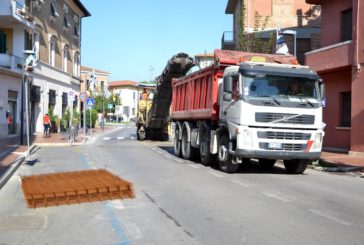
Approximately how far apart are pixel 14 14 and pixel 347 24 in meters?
19.5

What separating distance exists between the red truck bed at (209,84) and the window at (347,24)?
8269 millimetres

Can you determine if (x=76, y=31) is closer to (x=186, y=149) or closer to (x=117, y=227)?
(x=186, y=149)

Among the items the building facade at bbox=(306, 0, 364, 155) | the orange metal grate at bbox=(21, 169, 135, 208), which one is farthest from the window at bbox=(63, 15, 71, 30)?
the orange metal grate at bbox=(21, 169, 135, 208)

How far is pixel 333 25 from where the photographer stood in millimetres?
23594

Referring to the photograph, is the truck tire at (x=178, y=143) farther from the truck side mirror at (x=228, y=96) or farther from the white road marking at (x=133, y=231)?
the white road marking at (x=133, y=231)

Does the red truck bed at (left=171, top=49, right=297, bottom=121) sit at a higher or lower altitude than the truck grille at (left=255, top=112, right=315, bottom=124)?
higher

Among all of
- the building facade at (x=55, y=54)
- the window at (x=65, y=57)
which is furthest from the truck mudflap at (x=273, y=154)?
the window at (x=65, y=57)

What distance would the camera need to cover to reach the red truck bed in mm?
14875

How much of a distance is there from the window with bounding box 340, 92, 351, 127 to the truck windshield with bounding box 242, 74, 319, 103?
9.87 metres

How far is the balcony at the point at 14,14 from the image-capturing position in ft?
98.6

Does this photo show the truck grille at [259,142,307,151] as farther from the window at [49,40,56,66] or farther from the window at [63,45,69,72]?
the window at [63,45,69,72]

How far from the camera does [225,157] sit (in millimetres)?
13938

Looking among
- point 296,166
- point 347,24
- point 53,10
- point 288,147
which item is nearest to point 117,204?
point 288,147

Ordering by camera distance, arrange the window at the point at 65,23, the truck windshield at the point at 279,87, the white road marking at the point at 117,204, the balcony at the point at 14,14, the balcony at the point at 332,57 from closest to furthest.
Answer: the white road marking at the point at 117,204 < the truck windshield at the point at 279,87 < the balcony at the point at 332,57 < the balcony at the point at 14,14 < the window at the point at 65,23
